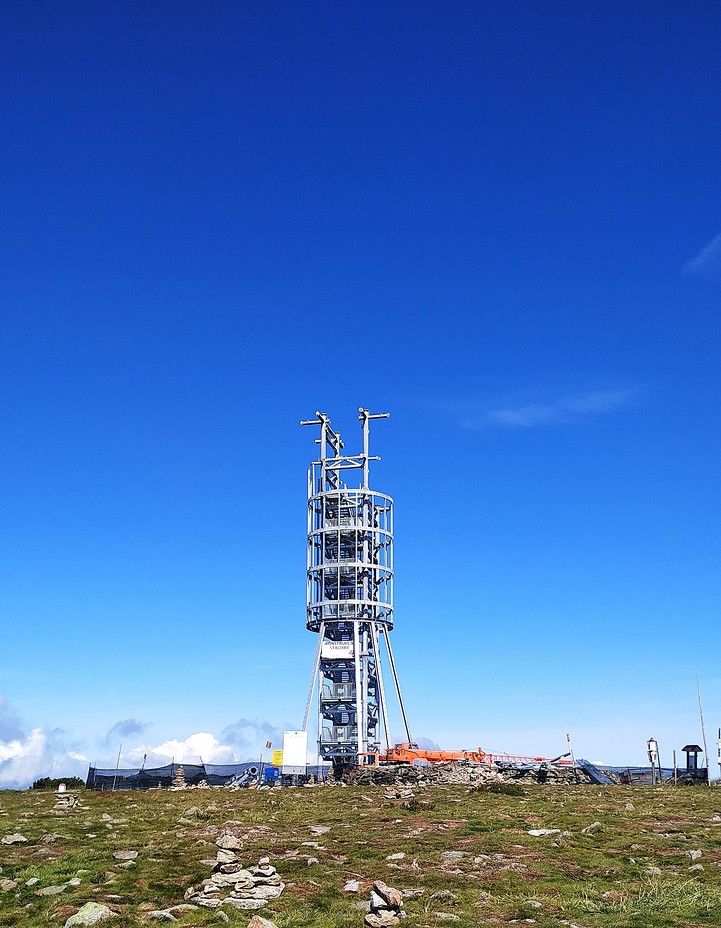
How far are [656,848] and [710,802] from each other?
13287 mm

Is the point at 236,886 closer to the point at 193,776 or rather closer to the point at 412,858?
the point at 412,858

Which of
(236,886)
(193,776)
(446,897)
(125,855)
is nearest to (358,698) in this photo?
(193,776)

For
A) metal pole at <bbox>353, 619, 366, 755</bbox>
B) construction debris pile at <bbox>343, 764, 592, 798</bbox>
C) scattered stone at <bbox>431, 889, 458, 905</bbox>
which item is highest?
metal pole at <bbox>353, 619, 366, 755</bbox>

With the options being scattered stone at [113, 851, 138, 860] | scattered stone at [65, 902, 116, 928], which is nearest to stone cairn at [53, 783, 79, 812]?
scattered stone at [113, 851, 138, 860]

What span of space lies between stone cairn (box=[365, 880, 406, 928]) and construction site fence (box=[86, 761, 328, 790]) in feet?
122

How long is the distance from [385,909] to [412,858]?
524 centimetres

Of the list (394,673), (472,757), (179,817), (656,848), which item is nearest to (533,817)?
(656,848)

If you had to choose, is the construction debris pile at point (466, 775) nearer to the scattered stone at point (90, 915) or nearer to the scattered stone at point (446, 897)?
the scattered stone at point (446, 897)

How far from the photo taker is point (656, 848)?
2211 centimetres

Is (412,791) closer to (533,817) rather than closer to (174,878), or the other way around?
(533,817)

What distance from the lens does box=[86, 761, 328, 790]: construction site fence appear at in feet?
163

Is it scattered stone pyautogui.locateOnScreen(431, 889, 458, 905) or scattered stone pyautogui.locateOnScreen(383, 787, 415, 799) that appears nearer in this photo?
scattered stone pyautogui.locateOnScreen(431, 889, 458, 905)

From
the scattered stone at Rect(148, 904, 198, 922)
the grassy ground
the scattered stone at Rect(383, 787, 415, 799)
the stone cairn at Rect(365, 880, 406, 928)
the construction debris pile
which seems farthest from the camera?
the construction debris pile

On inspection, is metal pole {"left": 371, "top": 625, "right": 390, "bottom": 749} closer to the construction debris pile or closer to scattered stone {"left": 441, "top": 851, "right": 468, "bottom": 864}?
the construction debris pile
